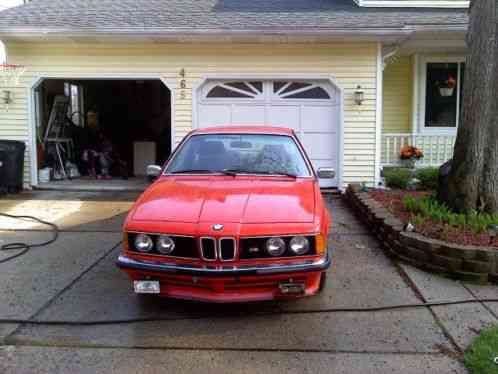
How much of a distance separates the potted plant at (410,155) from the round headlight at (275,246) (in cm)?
784

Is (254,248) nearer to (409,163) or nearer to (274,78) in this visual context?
(274,78)

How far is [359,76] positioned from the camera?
1016 centimetres

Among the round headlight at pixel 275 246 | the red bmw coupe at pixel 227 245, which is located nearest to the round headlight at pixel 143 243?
the red bmw coupe at pixel 227 245

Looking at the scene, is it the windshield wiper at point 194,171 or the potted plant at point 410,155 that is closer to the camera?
the windshield wiper at point 194,171

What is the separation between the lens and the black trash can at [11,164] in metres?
9.84

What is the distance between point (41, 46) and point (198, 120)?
140 inches

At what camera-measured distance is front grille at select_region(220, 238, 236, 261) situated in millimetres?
3693

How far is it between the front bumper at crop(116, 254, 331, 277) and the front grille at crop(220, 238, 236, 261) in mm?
66

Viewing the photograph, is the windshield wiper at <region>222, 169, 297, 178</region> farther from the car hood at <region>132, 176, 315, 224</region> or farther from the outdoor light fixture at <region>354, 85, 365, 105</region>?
the outdoor light fixture at <region>354, 85, 365, 105</region>

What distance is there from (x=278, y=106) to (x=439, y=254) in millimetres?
5878

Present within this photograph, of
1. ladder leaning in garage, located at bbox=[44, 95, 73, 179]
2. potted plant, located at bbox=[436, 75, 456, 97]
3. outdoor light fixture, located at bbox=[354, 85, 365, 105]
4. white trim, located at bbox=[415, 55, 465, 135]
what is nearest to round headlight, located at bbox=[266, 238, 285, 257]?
outdoor light fixture, located at bbox=[354, 85, 365, 105]

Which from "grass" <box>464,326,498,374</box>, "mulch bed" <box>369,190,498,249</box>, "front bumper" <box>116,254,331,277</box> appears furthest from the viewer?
"mulch bed" <box>369,190,498,249</box>

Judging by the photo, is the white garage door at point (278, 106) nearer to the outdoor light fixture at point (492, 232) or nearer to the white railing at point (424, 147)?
the white railing at point (424, 147)

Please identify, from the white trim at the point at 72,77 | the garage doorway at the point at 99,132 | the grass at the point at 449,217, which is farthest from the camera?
the garage doorway at the point at 99,132
